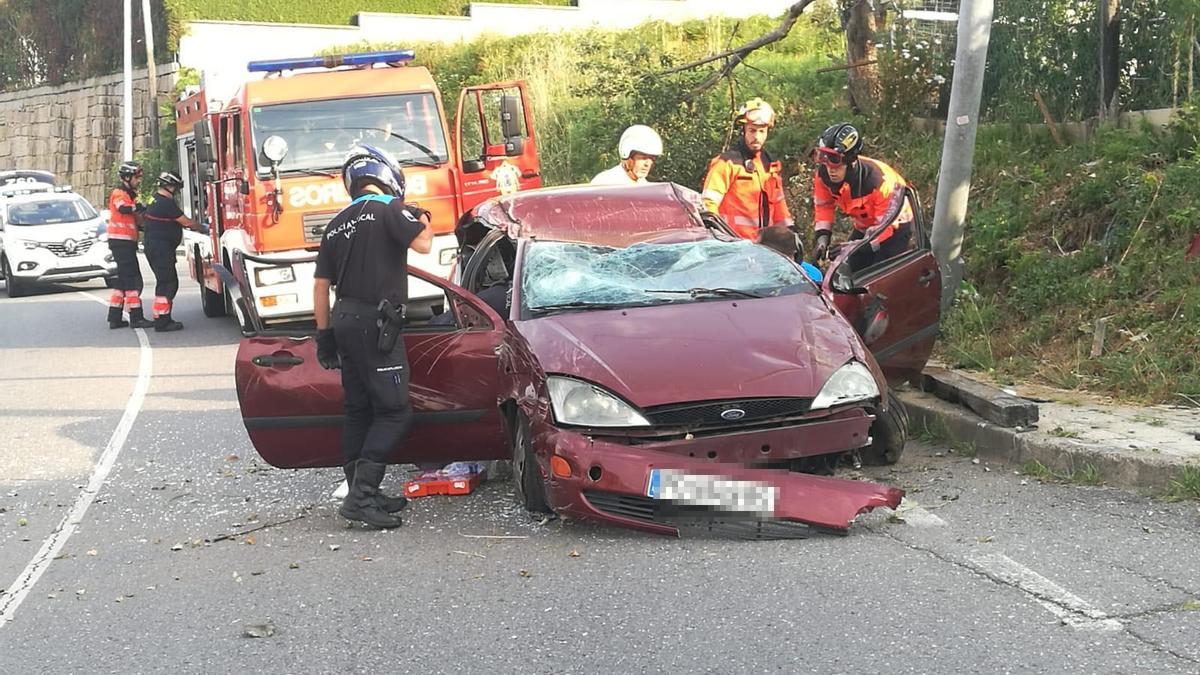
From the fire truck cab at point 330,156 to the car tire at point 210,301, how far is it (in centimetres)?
317

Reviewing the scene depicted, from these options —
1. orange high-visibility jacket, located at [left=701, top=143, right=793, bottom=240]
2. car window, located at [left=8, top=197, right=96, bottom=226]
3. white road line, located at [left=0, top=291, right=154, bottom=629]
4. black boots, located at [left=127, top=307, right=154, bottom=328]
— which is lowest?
black boots, located at [left=127, top=307, right=154, bottom=328]

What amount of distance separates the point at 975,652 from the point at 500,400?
2.73 metres

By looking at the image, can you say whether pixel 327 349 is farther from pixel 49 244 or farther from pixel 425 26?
pixel 425 26

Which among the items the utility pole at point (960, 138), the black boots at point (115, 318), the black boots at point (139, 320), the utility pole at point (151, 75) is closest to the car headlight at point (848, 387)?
the utility pole at point (960, 138)

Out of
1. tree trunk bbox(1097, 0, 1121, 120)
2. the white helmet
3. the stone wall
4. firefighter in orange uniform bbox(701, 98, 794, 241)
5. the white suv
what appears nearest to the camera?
firefighter in orange uniform bbox(701, 98, 794, 241)

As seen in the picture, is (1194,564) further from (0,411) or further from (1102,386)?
(0,411)

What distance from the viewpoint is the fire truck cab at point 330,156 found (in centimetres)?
1230

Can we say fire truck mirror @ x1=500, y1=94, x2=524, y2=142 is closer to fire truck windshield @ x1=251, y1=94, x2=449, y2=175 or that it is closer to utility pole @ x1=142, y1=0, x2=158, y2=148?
fire truck windshield @ x1=251, y1=94, x2=449, y2=175

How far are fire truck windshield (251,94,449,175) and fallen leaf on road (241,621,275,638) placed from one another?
8041 mm

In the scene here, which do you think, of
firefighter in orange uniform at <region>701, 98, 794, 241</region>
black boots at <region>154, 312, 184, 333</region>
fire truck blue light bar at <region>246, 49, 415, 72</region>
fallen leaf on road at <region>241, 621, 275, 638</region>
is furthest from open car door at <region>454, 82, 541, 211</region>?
fallen leaf on road at <region>241, 621, 275, 638</region>

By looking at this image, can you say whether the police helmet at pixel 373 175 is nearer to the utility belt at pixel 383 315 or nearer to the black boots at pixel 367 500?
the utility belt at pixel 383 315

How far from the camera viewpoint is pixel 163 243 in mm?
15633

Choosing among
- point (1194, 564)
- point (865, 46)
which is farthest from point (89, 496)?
point (865, 46)

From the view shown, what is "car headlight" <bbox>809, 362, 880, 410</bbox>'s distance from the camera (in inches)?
225
